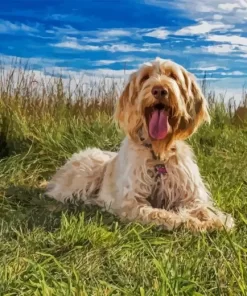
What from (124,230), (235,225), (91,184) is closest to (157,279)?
(124,230)

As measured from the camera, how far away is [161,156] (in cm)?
578

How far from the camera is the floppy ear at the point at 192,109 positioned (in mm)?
5801

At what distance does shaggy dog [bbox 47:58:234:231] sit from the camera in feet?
17.9

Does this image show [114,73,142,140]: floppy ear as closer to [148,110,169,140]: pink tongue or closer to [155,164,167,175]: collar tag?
[148,110,169,140]: pink tongue

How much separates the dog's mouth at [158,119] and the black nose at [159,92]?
0.40 feet

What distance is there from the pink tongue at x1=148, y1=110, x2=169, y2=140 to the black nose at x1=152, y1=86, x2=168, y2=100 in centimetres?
17

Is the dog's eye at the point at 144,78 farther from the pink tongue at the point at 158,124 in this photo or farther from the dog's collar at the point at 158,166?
the dog's collar at the point at 158,166

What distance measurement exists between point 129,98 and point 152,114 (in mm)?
306

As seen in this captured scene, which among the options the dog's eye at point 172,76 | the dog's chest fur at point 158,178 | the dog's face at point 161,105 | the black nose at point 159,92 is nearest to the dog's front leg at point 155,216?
the dog's chest fur at point 158,178

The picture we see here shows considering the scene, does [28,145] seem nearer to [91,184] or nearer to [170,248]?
[91,184]

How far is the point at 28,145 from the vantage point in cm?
837

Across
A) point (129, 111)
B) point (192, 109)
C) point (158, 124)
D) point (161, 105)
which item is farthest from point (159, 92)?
point (192, 109)

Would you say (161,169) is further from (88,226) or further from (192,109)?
(88,226)

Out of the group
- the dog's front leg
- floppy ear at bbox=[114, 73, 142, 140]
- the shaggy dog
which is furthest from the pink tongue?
the dog's front leg
